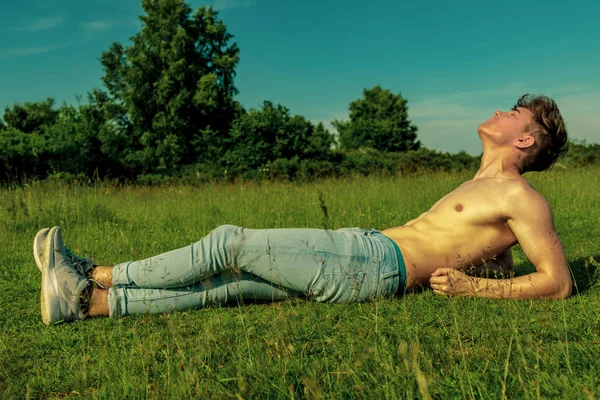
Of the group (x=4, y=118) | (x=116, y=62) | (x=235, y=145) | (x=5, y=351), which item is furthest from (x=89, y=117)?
(x=5, y=351)

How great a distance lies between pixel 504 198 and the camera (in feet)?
11.0

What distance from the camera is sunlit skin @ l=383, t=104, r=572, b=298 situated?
10.7 ft

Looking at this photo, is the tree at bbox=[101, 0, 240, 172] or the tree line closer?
the tree line

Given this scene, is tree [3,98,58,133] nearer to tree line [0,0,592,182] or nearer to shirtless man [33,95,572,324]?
tree line [0,0,592,182]

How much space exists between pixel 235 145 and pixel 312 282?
835 inches

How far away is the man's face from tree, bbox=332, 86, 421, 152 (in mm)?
39901

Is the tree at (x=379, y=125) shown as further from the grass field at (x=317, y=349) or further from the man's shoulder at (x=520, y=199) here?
the man's shoulder at (x=520, y=199)

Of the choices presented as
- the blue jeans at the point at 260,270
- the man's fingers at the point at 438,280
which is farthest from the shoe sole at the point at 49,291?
the man's fingers at the point at 438,280

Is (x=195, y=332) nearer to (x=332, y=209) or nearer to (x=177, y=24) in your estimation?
(x=332, y=209)

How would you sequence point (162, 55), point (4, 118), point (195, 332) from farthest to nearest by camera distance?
point (4, 118) < point (162, 55) < point (195, 332)

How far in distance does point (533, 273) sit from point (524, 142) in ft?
3.26

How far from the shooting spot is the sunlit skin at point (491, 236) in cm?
327

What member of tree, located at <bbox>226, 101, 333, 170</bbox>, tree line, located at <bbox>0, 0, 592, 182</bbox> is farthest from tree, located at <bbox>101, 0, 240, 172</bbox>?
tree, located at <bbox>226, 101, 333, 170</bbox>

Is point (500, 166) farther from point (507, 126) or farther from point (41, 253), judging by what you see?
point (41, 253)
